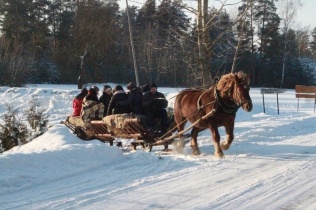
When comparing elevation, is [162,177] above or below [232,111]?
below

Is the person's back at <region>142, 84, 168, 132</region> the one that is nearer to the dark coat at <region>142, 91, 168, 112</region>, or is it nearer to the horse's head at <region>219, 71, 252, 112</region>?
the dark coat at <region>142, 91, 168, 112</region>

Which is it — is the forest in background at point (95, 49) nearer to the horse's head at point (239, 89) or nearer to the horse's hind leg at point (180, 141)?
the horse's hind leg at point (180, 141)

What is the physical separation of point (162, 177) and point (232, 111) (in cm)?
280

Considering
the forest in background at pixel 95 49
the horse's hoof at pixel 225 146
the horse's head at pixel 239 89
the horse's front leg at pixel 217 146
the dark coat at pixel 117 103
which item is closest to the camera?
the horse's head at pixel 239 89

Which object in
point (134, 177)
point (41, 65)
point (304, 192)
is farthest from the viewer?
point (41, 65)

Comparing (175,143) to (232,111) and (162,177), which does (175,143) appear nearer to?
(232,111)

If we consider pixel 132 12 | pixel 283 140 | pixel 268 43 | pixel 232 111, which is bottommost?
pixel 283 140

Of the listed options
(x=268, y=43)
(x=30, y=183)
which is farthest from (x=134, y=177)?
(x=268, y=43)

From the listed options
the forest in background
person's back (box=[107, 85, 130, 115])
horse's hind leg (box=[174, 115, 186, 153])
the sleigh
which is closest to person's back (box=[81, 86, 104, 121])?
the sleigh

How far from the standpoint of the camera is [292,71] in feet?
163

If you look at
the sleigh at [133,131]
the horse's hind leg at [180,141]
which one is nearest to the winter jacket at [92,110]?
the sleigh at [133,131]

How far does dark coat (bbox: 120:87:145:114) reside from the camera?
1073 centimetres

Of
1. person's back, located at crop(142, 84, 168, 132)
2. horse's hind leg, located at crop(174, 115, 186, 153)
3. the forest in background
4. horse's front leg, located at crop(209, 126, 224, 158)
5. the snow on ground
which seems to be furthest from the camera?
the forest in background

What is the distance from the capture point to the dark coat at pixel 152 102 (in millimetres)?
10664
